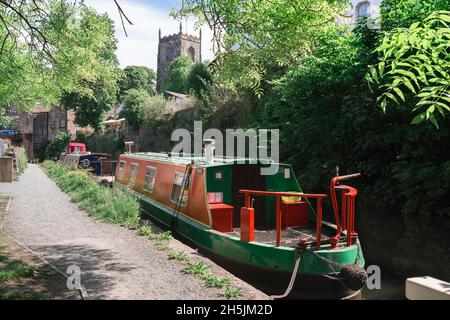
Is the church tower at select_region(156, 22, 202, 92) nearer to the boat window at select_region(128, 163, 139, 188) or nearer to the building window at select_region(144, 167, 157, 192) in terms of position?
the boat window at select_region(128, 163, 139, 188)

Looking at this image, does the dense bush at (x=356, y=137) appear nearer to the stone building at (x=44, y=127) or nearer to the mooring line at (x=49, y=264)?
the mooring line at (x=49, y=264)

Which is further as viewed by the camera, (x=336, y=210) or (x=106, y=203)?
(x=106, y=203)

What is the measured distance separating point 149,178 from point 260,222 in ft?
14.0

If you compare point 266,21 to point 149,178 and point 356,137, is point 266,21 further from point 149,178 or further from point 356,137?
point 356,137

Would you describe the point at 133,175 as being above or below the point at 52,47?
below

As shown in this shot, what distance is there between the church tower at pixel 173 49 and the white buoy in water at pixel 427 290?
86275 millimetres

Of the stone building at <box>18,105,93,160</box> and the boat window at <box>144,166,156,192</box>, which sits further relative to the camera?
the stone building at <box>18,105,93,160</box>

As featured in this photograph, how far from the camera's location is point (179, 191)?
982 centimetres

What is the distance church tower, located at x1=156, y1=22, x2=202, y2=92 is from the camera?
86.7m

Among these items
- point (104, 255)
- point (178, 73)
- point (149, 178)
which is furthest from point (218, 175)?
point (178, 73)

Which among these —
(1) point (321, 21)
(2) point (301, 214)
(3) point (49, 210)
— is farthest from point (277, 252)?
(3) point (49, 210)

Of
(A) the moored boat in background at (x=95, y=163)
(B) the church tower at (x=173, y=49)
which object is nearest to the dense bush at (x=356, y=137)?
(A) the moored boat in background at (x=95, y=163)

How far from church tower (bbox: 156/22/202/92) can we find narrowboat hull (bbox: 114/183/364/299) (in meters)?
81.5

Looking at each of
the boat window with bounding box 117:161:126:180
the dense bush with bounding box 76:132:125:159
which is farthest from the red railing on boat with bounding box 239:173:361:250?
the dense bush with bounding box 76:132:125:159
